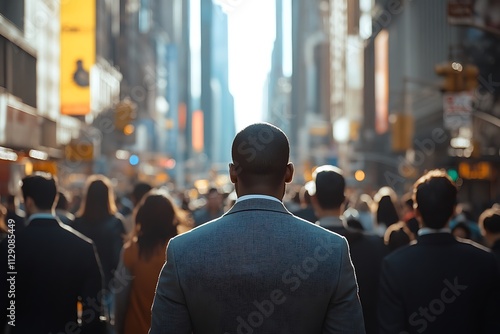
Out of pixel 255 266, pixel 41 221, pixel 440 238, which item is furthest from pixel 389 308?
pixel 41 221

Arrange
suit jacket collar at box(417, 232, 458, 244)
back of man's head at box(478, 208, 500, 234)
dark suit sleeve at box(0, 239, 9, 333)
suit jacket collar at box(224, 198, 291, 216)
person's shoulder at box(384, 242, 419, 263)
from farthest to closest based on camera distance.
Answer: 1. back of man's head at box(478, 208, 500, 234)
2. dark suit sleeve at box(0, 239, 9, 333)
3. suit jacket collar at box(417, 232, 458, 244)
4. person's shoulder at box(384, 242, 419, 263)
5. suit jacket collar at box(224, 198, 291, 216)

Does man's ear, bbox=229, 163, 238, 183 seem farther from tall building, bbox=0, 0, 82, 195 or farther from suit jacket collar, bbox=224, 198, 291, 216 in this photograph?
tall building, bbox=0, 0, 82, 195

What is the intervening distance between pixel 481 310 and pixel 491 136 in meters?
52.3

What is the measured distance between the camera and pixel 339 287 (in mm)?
3684

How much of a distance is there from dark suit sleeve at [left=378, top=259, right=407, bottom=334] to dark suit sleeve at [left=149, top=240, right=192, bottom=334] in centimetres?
201

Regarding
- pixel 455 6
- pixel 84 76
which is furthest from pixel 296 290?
pixel 84 76

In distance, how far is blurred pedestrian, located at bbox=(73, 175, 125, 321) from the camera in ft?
32.0

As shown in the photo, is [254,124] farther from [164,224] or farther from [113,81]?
[113,81]

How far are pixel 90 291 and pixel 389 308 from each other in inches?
91.9

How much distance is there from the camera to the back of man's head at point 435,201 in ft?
18.9

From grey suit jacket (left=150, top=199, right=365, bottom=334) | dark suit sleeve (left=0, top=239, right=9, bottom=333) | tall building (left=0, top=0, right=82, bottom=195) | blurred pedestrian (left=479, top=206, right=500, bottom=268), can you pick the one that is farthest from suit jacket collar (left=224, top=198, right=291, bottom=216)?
tall building (left=0, top=0, right=82, bottom=195)

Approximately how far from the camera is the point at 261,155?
12.6ft

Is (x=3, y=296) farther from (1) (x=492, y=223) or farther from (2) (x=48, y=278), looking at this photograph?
(1) (x=492, y=223)

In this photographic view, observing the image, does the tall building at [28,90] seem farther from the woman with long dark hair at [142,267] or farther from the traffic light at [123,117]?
the woman with long dark hair at [142,267]
